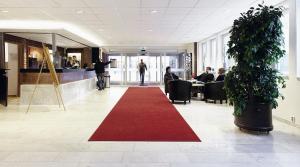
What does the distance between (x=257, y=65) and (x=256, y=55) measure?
19cm

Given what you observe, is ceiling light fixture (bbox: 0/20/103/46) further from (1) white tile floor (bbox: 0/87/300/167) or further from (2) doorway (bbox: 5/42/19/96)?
(1) white tile floor (bbox: 0/87/300/167)

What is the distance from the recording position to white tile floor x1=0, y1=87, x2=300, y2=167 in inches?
136

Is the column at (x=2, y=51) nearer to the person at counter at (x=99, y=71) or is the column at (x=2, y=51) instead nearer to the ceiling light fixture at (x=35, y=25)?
the ceiling light fixture at (x=35, y=25)

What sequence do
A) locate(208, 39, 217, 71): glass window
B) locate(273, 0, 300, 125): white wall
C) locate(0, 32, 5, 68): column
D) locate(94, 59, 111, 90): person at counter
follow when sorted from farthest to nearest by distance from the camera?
locate(94, 59, 111, 90): person at counter
locate(208, 39, 217, 71): glass window
locate(0, 32, 5, 68): column
locate(273, 0, 300, 125): white wall

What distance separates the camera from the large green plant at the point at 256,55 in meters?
4.70

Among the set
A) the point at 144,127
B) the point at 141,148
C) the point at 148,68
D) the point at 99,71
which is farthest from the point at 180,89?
the point at 148,68

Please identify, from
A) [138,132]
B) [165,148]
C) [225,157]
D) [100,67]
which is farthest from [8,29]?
[225,157]

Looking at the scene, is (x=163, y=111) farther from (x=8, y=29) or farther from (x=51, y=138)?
(x=8, y=29)

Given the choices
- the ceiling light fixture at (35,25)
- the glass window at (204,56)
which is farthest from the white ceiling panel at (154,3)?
the glass window at (204,56)

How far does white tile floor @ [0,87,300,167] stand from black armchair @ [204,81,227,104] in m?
3.16

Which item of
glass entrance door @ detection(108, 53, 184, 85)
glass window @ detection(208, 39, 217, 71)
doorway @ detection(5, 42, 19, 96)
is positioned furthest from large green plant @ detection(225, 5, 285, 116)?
glass entrance door @ detection(108, 53, 184, 85)

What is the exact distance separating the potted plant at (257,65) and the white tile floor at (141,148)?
402mm

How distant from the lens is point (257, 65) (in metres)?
4.89

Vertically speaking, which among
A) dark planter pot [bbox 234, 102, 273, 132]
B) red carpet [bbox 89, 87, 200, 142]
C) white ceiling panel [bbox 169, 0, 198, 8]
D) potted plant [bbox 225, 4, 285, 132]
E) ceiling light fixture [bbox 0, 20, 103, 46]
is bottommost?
red carpet [bbox 89, 87, 200, 142]
